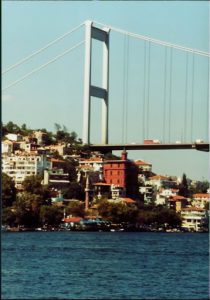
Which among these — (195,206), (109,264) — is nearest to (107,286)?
(109,264)

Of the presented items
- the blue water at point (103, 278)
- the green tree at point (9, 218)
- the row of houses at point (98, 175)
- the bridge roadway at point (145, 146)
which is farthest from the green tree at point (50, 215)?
the blue water at point (103, 278)

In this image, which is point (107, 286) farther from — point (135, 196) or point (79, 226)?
point (135, 196)

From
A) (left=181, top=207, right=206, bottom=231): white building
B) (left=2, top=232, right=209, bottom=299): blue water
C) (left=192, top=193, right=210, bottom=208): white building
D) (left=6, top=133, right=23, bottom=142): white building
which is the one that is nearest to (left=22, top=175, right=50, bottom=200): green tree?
(left=6, top=133, right=23, bottom=142): white building

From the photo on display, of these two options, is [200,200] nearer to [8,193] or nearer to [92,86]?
[8,193]

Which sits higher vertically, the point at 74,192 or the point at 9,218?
the point at 74,192

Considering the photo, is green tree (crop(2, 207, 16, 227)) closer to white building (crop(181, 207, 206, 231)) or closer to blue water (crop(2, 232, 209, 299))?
white building (crop(181, 207, 206, 231))

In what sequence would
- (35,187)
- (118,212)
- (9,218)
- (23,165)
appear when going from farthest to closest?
(23,165), (35,187), (118,212), (9,218)

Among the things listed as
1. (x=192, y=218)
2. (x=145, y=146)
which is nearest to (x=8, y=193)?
(x=192, y=218)
